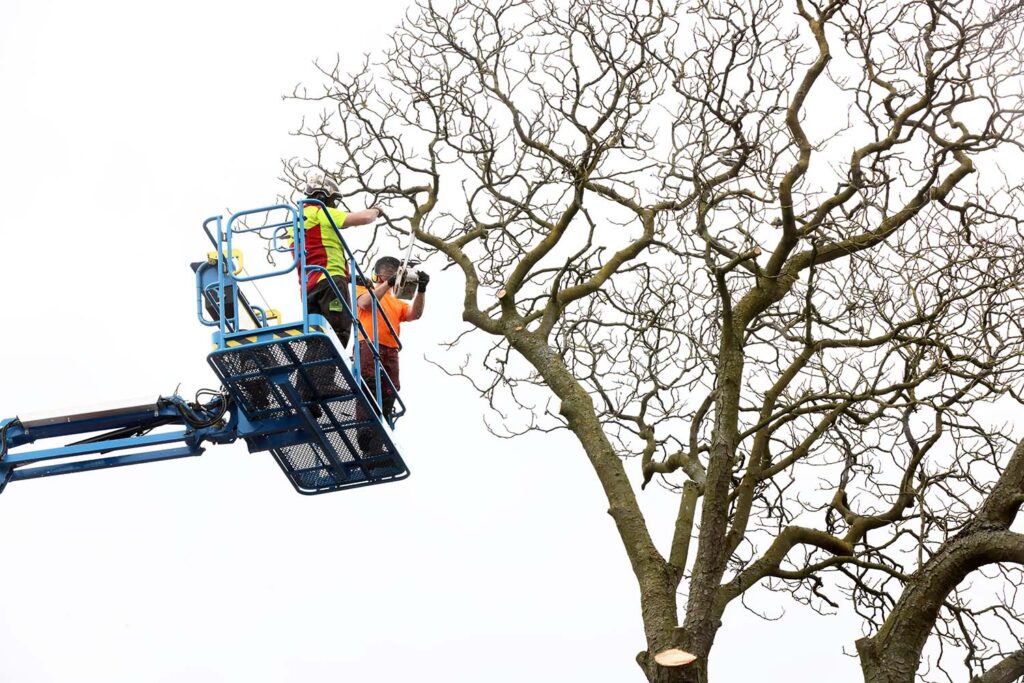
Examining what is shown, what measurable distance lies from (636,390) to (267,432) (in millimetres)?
3354

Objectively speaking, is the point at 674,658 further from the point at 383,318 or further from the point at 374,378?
the point at 383,318

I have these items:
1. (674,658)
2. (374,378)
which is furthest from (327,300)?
(674,658)

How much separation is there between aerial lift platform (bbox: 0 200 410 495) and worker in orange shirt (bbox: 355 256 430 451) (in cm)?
9

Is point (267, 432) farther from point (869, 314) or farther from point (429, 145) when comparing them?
point (869, 314)

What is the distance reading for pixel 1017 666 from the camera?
29.1 feet

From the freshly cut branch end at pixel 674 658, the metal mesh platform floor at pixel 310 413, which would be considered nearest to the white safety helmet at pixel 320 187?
the metal mesh platform floor at pixel 310 413

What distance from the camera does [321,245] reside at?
9.82m

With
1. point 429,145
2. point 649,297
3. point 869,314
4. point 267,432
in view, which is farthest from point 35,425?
point 869,314

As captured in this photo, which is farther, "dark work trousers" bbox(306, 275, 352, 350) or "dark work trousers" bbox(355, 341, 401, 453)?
"dark work trousers" bbox(355, 341, 401, 453)

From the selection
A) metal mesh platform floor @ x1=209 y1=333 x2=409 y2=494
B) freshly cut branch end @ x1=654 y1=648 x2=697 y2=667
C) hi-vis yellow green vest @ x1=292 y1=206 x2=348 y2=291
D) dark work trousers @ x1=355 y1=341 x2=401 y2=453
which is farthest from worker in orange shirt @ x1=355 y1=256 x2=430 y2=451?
freshly cut branch end @ x1=654 y1=648 x2=697 y2=667

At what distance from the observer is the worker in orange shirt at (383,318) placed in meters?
10.2

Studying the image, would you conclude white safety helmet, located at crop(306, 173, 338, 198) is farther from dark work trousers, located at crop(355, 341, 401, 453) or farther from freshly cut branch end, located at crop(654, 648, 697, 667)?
freshly cut branch end, located at crop(654, 648, 697, 667)

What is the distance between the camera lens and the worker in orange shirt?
1019 centimetres

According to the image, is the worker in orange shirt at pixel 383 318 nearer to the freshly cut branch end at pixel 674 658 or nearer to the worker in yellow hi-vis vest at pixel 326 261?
the worker in yellow hi-vis vest at pixel 326 261
